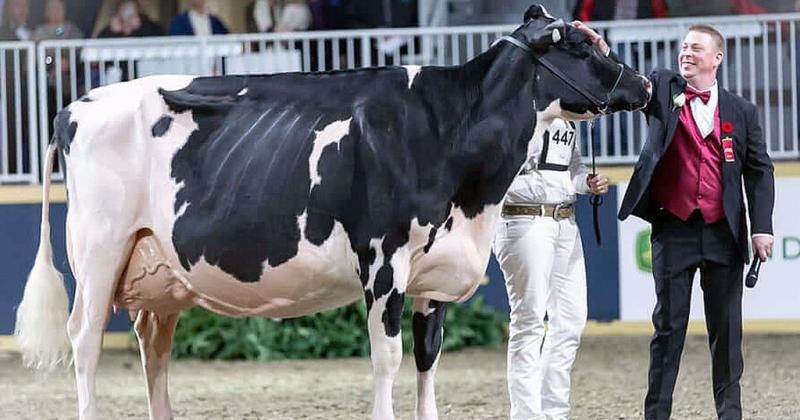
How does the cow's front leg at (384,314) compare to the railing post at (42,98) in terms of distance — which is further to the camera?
the railing post at (42,98)

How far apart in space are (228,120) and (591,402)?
12.4 feet

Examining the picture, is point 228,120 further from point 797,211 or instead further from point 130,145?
point 797,211

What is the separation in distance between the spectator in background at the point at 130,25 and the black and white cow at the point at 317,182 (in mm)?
7368

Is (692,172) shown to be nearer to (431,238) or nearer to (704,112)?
(704,112)

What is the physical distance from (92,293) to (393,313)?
1.40 meters

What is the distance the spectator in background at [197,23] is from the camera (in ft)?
45.4

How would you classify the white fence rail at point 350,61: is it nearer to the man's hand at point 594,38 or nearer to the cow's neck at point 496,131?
the man's hand at point 594,38

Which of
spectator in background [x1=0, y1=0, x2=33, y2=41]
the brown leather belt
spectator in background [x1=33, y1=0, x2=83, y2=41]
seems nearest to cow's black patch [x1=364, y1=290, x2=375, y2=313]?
the brown leather belt

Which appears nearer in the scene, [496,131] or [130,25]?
[496,131]

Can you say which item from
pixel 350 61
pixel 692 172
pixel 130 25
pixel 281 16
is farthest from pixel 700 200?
pixel 130 25

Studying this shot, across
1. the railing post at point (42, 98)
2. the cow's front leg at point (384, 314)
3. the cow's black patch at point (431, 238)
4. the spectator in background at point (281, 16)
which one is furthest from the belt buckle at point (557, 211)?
the spectator in background at point (281, 16)

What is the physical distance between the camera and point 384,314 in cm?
584

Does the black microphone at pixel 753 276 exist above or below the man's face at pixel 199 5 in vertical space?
below

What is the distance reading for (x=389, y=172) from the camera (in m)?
5.84
